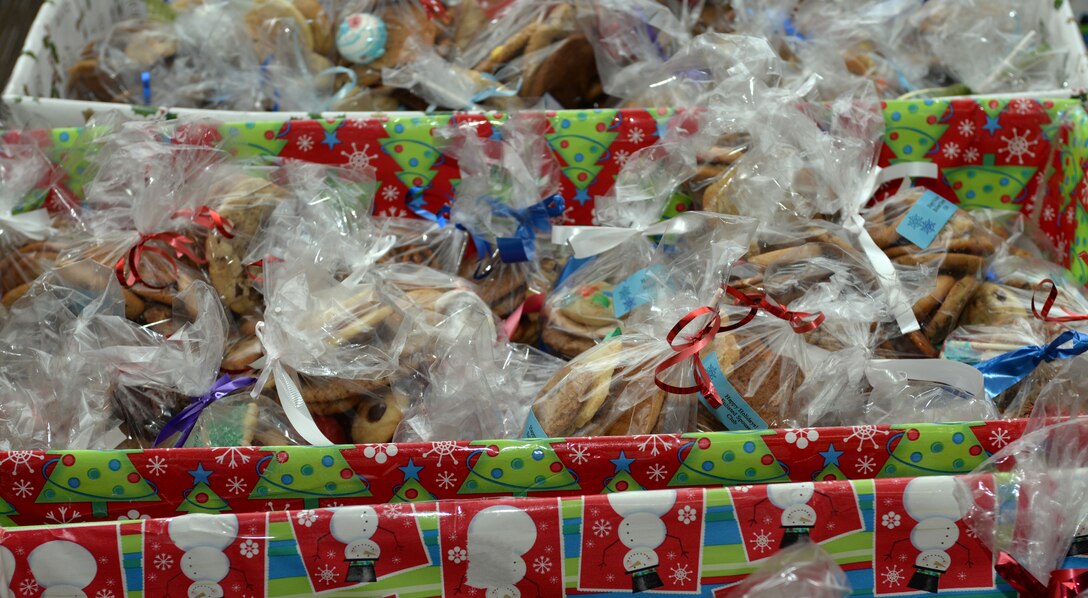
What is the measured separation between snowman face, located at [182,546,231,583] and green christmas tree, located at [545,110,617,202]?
100cm

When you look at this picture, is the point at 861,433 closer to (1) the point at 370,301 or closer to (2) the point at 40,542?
(1) the point at 370,301

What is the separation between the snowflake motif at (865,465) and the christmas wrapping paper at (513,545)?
97 mm

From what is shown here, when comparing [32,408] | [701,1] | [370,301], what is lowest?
[32,408]

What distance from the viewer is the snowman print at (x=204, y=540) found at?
1.09m

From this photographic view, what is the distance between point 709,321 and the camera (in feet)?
4.27

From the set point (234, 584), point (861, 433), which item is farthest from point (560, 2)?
point (234, 584)

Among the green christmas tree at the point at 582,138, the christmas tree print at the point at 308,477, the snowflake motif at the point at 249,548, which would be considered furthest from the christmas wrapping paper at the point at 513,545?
the green christmas tree at the point at 582,138

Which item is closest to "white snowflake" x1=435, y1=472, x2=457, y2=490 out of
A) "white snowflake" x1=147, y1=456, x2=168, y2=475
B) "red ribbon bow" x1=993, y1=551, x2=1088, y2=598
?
"white snowflake" x1=147, y1=456, x2=168, y2=475

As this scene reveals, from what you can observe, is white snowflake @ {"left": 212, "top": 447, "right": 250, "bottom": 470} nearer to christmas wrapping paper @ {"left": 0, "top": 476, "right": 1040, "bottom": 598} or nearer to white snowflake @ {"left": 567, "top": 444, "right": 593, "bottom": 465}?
christmas wrapping paper @ {"left": 0, "top": 476, "right": 1040, "bottom": 598}

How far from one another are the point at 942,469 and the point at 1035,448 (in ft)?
0.39

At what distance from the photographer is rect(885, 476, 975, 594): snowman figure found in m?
1.11

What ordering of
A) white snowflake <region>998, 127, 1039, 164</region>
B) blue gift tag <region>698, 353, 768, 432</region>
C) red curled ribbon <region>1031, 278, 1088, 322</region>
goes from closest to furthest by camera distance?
blue gift tag <region>698, 353, 768, 432</region>, red curled ribbon <region>1031, 278, 1088, 322</region>, white snowflake <region>998, 127, 1039, 164</region>

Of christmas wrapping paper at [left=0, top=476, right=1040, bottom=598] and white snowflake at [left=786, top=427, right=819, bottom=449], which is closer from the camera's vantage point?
christmas wrapping paper at [left=0, top=476, right=1040, bottom=598]

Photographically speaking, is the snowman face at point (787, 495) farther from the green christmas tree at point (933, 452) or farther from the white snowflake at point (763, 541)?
the green christmas tree at point (933, 452)
